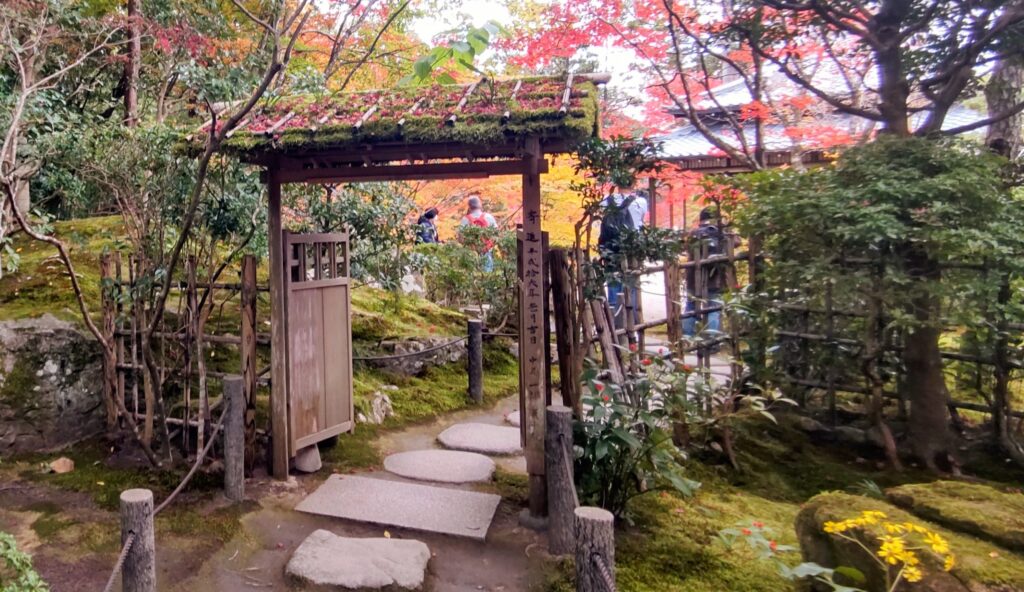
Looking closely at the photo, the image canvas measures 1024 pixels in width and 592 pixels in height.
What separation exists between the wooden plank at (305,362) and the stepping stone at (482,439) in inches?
57.2

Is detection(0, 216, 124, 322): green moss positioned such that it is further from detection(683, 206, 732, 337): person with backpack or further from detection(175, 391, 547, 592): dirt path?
detection(683, 206, 732, 337): person with backpack

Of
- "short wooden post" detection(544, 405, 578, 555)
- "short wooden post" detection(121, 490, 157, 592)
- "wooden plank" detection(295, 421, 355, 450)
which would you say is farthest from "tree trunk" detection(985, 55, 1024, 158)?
"short wooden post" detection(121, 490, 157, 592)

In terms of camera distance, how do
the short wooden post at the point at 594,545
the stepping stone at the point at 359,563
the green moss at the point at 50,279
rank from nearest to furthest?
the short wooden post at the point at 594,545
the stepping stone at the point at 359,563
the green moss at the point at 50,279

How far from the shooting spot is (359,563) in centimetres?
399

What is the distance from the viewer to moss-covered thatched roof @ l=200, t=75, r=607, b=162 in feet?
13.3

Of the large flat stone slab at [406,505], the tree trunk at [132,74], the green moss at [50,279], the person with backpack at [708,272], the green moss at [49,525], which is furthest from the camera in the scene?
the tree trunk at [132,74]

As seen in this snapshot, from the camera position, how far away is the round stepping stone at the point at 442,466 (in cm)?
565

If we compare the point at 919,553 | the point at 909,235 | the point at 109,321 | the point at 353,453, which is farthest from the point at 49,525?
the point at 909,235

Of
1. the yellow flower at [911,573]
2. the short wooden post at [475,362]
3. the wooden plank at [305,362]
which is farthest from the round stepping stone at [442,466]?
the yellow flower at [911,573]

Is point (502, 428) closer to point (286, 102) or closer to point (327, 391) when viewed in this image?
point (327, 391)

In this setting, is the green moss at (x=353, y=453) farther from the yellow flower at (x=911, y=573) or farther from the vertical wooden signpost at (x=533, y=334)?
the yellow flower at (x=911, y=573)

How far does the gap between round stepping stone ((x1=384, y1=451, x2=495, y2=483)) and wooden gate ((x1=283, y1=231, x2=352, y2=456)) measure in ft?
2.32

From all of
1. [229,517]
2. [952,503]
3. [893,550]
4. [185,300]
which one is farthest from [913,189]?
[185,300]

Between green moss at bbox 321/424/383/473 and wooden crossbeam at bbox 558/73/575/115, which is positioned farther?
green moss at bbox 321/424/383/473
